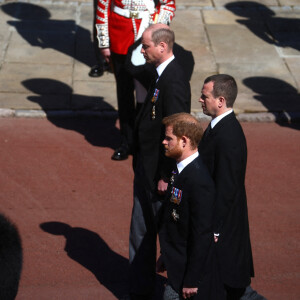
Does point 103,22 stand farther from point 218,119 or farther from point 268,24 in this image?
point 268,24

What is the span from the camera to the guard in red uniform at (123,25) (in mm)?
9383

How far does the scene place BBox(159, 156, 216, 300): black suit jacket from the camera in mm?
5438

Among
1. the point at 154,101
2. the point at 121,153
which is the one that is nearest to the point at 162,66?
the point at 154,101

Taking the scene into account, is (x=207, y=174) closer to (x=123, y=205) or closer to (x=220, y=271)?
(x=220, y=271)

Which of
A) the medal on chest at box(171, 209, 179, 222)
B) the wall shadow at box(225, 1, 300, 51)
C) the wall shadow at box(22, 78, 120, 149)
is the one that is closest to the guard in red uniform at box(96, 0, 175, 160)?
the wall shadow at box(22, 78, 120, 149)

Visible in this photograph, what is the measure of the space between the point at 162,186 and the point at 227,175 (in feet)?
2.86

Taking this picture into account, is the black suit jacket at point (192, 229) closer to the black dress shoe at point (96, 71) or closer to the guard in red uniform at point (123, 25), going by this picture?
the guard in red uniform at point (123, 25)

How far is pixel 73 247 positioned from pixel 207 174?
2778 mm

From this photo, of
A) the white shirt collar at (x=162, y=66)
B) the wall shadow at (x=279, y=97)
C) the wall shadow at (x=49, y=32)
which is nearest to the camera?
the white shirt collar at (x=162, y=66)

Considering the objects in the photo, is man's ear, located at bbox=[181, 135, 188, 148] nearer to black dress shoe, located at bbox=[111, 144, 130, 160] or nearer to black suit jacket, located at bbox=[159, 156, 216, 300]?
black suit jacket, located at bbox=[159, 156, 216, 300]

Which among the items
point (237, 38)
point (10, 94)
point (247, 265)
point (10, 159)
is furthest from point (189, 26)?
point (247, 265)

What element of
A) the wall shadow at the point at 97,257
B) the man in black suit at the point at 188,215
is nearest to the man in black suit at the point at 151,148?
the wall shadow at the point at 97,257

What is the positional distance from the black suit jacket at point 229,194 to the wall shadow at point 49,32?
7085 mm

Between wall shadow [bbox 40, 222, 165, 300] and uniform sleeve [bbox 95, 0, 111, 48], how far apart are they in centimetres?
241
